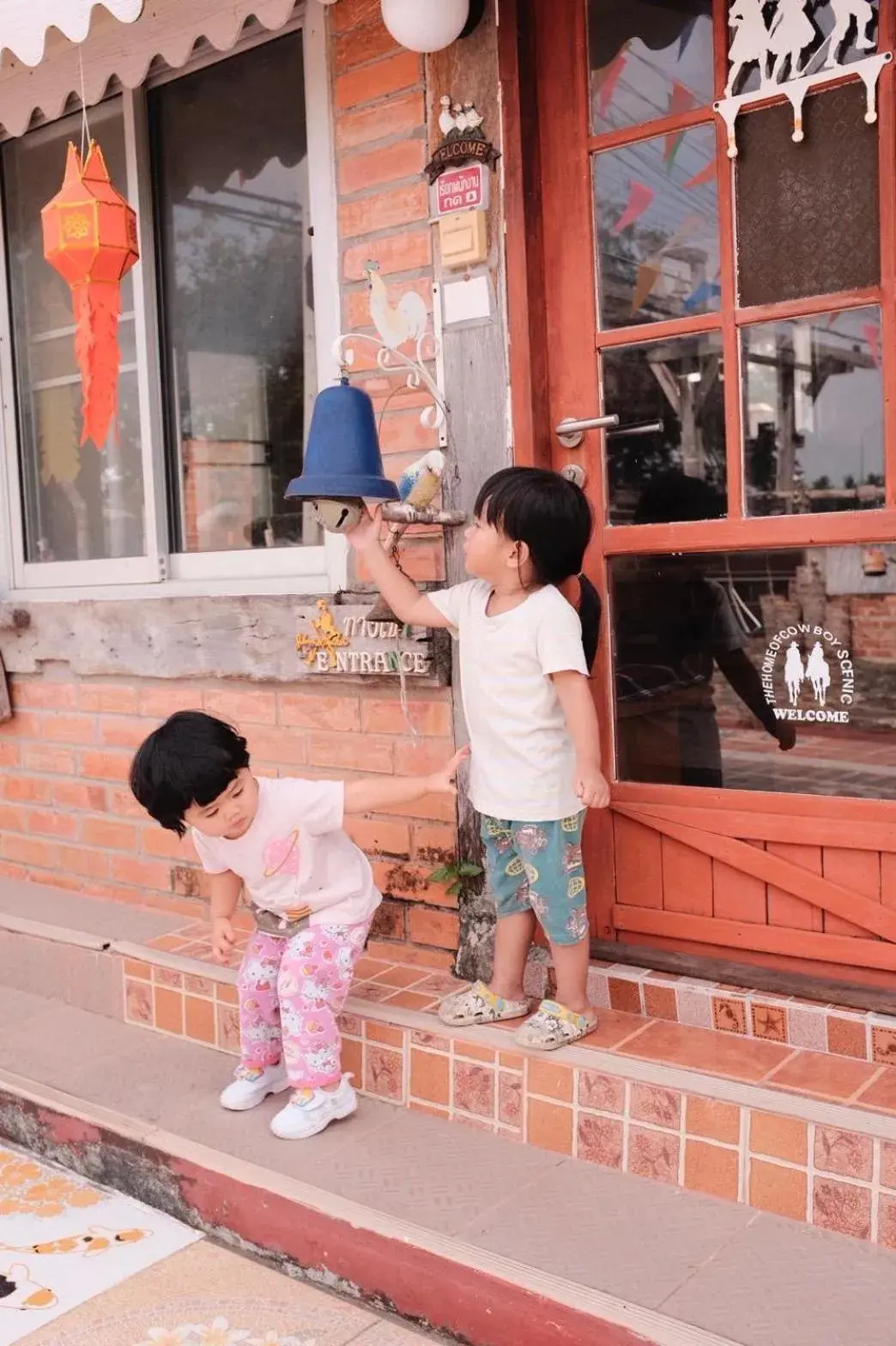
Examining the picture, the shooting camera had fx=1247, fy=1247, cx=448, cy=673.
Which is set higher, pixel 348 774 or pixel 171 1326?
pixel 348 774

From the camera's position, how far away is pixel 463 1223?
8.46 ft

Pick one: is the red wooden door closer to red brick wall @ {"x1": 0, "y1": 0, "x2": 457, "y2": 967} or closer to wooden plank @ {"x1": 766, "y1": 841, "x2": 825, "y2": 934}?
wooden plank @ {"x1": 766, "y1": 841, "x2": 825, "y2": 934}

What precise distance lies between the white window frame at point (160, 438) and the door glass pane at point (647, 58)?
0.84 metres

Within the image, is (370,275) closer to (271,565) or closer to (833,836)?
(271,565)

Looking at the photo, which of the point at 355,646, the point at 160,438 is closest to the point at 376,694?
the point at 355,646

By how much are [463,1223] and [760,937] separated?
995 millimetres

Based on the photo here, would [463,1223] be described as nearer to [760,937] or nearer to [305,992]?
[305,992]

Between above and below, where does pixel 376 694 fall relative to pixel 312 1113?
above

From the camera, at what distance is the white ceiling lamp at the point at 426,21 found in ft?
10.1

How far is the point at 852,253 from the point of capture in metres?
2.83

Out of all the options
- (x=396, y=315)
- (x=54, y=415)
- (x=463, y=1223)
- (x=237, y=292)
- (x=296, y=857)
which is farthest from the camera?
(x=54, y=415)

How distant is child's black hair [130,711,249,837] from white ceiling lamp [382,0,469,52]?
1774 millimetres

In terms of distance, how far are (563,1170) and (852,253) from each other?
7.11 feet

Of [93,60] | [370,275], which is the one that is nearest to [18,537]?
[93,60]
